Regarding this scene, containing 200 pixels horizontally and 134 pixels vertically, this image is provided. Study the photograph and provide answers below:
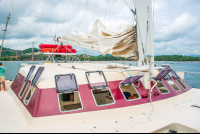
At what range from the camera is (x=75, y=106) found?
6.32 meters

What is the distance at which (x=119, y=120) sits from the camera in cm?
441

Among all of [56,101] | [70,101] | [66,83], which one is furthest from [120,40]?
[56,101]

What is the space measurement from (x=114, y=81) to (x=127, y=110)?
1116 mm

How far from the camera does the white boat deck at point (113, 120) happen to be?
3.87 meters

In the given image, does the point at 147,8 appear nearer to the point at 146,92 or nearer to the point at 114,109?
the point at 146,92

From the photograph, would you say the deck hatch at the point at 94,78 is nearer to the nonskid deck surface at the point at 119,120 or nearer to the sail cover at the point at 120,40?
the nonskid deck surface at the point at 119,120

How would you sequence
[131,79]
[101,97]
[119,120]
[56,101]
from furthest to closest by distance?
[101,97] → [131,79] → [56,101] → [119,120]

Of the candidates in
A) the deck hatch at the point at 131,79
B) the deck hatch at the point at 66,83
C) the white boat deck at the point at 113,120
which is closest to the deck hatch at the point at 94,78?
the deck hatch at the point at 66,83

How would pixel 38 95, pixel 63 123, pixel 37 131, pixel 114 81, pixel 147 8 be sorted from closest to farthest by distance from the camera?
1. pixel 37 131
2. pixel 63 123
3. pixel 38 95
4. pixel 147 8
5. pixel 114 81

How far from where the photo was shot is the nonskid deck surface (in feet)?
12.7

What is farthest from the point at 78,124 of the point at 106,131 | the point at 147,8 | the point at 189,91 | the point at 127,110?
the point at 189,91

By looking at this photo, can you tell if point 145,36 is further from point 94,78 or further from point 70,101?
point 70,101

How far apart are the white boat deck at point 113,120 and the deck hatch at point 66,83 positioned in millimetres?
834

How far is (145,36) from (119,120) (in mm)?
2769
